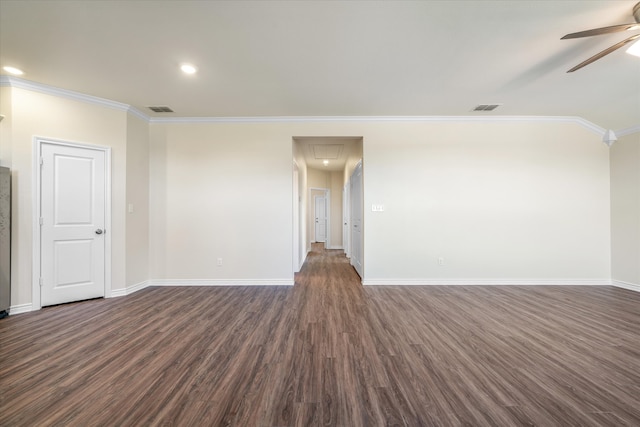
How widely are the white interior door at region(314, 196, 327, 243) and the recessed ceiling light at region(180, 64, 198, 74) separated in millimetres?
6153

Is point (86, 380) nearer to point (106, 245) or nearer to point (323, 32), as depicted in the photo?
point (106, 245)

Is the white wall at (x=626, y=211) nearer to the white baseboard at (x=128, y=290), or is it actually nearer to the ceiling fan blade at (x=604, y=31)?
the ceiling fan blade at (x=604, y=31)

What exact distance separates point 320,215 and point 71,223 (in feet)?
22.8

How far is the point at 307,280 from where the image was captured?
4.22 meters

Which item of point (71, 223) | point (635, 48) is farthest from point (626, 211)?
point (71, 223)

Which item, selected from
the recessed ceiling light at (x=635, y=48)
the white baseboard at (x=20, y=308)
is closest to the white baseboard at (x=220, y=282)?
the white baseboard at (x=20, y=308)

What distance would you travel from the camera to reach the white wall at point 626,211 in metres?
3.59

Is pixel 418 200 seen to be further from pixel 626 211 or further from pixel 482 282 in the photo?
pixel 626 211

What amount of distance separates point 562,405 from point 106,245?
489cm

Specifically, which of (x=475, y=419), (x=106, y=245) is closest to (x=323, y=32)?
(x=475, y=419)

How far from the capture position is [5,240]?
2.69 meters

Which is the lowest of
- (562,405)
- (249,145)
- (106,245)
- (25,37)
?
(562,405)

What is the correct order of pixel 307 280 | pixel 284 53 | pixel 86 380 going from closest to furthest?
pixel 86 380 < pixel 284 53 < pixel 307 280

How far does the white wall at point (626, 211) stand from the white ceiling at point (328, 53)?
0.50 meters
